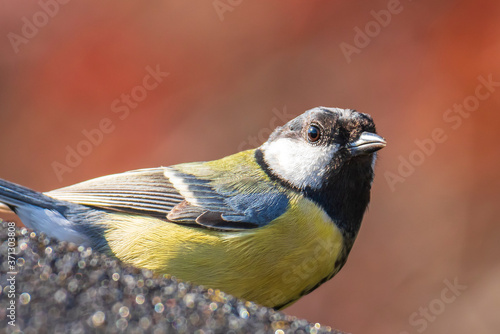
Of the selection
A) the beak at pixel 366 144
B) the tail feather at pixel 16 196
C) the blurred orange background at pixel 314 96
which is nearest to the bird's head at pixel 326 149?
the beak at pixel 366 144

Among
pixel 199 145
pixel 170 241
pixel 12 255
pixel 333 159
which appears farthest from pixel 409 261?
pixel 12 255

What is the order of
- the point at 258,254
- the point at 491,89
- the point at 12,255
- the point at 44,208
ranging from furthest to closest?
1. the point at 491,89
2. the point at 44,208
3. the point at 258,254
4. the point at 12,255

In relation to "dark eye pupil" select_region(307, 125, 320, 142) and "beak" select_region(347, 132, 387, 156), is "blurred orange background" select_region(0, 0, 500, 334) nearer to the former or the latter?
"dark eye pupil" select_region(307, 125, 320, 142)

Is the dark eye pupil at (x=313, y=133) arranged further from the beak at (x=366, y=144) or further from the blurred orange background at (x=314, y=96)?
the blurred orange background at (x=314, y=96)

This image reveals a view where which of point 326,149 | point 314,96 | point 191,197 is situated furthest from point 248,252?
point 314,96

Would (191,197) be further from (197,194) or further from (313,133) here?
(313,133)

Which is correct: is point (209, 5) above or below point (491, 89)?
above

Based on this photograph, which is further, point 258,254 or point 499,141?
point 499,141

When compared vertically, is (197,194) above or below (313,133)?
above

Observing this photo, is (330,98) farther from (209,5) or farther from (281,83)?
(209,5)
